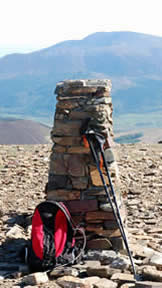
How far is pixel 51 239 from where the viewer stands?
786cm

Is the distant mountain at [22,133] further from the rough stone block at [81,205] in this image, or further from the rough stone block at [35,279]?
the rough stone block at [35,279]

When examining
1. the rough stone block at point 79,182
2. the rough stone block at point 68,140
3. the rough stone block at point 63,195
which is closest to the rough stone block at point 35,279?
the rough stone block at point 63,195

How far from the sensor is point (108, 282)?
6.99 meters

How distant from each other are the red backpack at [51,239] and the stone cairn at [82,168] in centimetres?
28

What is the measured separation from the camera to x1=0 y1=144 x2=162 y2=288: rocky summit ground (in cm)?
732

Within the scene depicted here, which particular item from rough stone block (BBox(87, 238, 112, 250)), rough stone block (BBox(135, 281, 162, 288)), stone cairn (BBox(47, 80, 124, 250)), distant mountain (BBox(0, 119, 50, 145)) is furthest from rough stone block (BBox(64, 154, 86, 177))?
distant mountain (BBox(0, 119, 50, 145))

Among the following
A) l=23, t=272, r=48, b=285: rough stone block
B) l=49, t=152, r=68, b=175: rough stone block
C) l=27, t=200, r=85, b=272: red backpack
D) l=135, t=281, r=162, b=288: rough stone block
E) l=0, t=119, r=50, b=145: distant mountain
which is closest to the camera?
l=135, t=281, r=162, b=288: rough stone block

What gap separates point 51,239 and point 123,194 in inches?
178

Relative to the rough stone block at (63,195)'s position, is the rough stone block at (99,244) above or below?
below

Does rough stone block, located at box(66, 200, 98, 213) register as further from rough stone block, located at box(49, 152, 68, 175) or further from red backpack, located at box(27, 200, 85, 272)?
rough stone block, located at box(49, 152, 68, 175)

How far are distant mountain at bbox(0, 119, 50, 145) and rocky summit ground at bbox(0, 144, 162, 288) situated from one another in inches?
3906

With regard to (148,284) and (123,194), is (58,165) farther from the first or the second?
(123,194)

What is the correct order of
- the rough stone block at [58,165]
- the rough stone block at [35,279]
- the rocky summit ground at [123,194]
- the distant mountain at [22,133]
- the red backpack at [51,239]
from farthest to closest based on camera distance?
the distant mountain at [22,133]
the rough stone block at [58,165]
the red backpack at [51,239]
the rocky summit ground at [123,194]
the rough stone block at [35,279]

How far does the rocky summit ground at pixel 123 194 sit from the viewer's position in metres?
7.32
